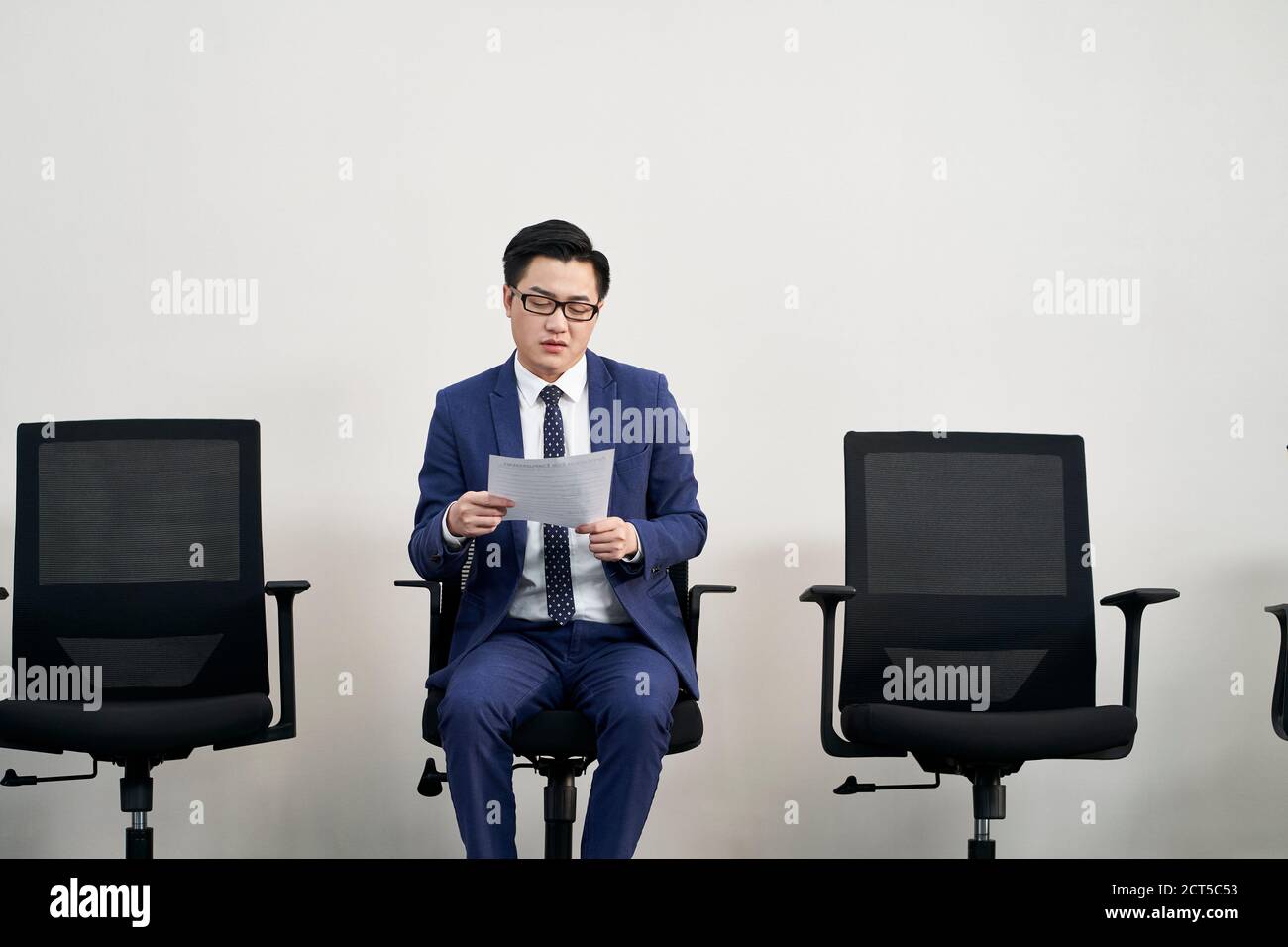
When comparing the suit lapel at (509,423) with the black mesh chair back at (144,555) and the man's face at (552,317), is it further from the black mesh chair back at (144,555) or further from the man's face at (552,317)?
the black mesh chair back at (144,555)

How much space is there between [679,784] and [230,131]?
82.7 inches

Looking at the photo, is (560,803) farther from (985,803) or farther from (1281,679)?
(1281,679)

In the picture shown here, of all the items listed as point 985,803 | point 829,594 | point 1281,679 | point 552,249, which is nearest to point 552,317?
point 552,249

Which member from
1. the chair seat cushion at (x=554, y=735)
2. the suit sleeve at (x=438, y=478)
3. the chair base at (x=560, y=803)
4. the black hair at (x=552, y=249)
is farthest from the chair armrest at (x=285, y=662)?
the black hair at (x=552, y=249)

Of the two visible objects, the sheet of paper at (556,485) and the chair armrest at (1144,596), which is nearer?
the sheet of paper at (556,485)

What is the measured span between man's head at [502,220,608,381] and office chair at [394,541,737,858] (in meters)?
0.45

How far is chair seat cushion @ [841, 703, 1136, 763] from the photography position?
2217 millimetres

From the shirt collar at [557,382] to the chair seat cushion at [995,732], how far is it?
2.92 feet

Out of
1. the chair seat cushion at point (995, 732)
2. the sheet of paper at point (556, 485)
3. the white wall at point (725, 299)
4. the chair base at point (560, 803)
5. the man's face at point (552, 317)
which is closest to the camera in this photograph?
the sheet of paper at point (556, 485)

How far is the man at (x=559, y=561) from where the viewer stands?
216 cm

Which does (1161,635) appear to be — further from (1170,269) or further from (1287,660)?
(1170,269)

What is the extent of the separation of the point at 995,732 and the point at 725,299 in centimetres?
143

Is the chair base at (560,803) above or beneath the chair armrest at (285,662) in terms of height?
beneath

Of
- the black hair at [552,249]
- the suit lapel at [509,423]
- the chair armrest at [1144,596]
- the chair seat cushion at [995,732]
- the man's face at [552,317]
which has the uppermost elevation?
the black hair at [552,249]
